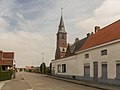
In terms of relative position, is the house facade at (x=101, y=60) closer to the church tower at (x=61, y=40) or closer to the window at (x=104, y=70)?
the window at (x=104, y=70)

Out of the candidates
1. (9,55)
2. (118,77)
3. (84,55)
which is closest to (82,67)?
→ (84,55)

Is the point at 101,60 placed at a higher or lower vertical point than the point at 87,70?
higher

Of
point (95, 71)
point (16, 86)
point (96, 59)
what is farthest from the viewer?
point (95, 71)

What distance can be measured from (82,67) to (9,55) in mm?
38414

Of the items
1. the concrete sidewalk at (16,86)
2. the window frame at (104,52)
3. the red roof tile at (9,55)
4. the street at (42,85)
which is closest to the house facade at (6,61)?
the red roof tile at (9,55)

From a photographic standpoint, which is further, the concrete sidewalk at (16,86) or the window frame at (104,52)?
the window frame at (104,52)

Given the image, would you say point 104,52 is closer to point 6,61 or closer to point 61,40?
point 6,61

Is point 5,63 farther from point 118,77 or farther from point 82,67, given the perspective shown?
point 118,77

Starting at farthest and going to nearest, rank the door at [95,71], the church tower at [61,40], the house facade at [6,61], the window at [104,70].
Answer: the church tower at [61,40] → the house facade at [6,61] → the door at [95,71] → the window at [104,70]

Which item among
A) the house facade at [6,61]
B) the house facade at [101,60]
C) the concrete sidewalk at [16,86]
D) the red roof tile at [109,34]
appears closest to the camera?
the concrete sidewalk at [16,86]

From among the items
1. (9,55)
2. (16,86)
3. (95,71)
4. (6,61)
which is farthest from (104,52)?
(9,55)

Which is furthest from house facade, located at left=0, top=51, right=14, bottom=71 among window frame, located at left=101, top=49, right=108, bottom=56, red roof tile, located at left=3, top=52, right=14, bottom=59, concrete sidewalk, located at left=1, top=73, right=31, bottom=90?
window frame, located at left=101, top=49, right=108, bottom=56

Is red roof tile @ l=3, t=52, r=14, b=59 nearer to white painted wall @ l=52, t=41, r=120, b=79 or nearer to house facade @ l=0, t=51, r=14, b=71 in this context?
house facade @ l=0, t=51, r=14, b=71

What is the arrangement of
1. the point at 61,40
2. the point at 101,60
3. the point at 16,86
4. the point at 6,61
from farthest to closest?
the point at 61,40 < the point at 6,61 < the point at 101,60 < the point at 16,86
